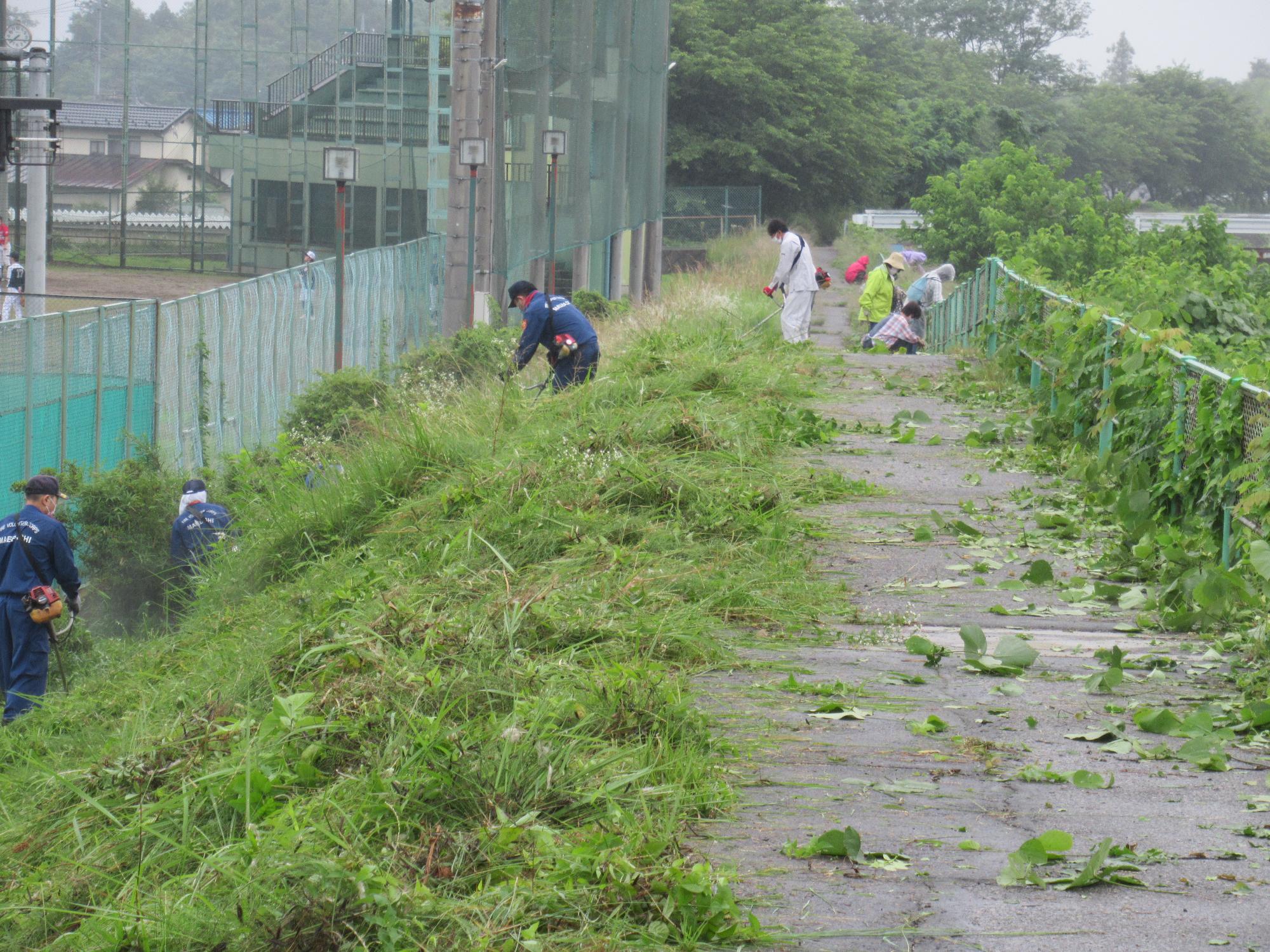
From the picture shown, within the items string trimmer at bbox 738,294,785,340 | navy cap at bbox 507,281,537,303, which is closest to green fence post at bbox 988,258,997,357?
string trimmer at bbox 738,294,785,340

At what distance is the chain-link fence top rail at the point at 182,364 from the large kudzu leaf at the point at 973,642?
27.7 feet

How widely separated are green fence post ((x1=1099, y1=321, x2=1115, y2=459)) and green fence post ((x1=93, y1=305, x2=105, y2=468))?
828cm

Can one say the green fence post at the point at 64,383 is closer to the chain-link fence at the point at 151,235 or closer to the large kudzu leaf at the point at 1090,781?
the large kudzu leaf at the point at 1090,781

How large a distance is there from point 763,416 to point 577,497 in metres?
2.91

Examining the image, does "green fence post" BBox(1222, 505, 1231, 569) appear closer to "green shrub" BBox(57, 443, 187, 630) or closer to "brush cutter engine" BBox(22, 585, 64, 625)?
"brush cutter engine" BBox(22, 585, 64, 625)

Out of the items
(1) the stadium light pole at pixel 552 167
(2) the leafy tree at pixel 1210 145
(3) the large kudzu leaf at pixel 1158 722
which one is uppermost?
(2) the leafy tree at pixel 1210 145

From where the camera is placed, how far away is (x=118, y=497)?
1123 cm

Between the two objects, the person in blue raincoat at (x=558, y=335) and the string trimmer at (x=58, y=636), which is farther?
the person in blue raincoat at (x=558, y=335)

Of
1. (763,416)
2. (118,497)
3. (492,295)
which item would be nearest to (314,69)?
(492,295)

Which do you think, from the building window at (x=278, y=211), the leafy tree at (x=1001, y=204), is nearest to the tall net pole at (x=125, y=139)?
the building window at (x=278, y=211)

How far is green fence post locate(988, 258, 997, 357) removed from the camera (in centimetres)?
1387

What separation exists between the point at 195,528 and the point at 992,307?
8.62 metres

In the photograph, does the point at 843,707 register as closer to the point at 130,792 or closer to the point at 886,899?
the point at 886,899

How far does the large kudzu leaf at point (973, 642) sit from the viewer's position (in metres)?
5.23
